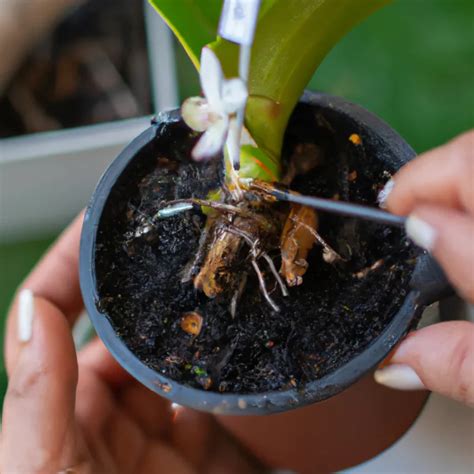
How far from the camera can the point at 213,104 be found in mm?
487

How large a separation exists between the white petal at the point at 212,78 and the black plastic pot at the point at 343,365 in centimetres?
20

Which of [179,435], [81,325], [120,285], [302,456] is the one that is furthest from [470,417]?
[81,325]

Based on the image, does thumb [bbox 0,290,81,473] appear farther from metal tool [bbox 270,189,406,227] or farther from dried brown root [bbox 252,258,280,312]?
metal tool [bbox 270,189,406,227]

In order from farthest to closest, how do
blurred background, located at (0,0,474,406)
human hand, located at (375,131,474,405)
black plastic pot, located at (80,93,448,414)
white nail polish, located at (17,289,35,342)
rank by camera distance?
blurred background, located at (0,0,474,406) < white nail polish, located at (17,289,35,342) < black plastic pot, located at (80,93,448,414) < human hand, located at (375,131,474,405)

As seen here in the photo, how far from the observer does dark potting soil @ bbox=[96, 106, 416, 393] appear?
583 millimetres

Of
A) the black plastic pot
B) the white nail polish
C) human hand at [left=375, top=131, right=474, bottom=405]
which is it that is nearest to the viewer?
human hand at [left=375, top=131, right=474, bottom=405]

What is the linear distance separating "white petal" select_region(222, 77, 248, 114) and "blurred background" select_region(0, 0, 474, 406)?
2.22 ft

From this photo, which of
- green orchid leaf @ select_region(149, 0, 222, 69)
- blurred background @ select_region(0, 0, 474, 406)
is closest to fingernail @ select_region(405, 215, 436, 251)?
green orchid leaf @ select_region(149, 0, 222, 69)

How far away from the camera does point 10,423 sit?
64 cm

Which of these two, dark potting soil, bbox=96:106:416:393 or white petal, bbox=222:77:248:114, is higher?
white petal, bbox=222:77:248:114

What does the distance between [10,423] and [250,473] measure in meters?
0.37

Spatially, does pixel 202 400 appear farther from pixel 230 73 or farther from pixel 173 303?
pixel 230 73

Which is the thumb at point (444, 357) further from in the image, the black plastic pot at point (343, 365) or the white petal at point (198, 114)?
the white petal at point (198, 114)

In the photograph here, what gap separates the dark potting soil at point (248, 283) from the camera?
0.58 m
